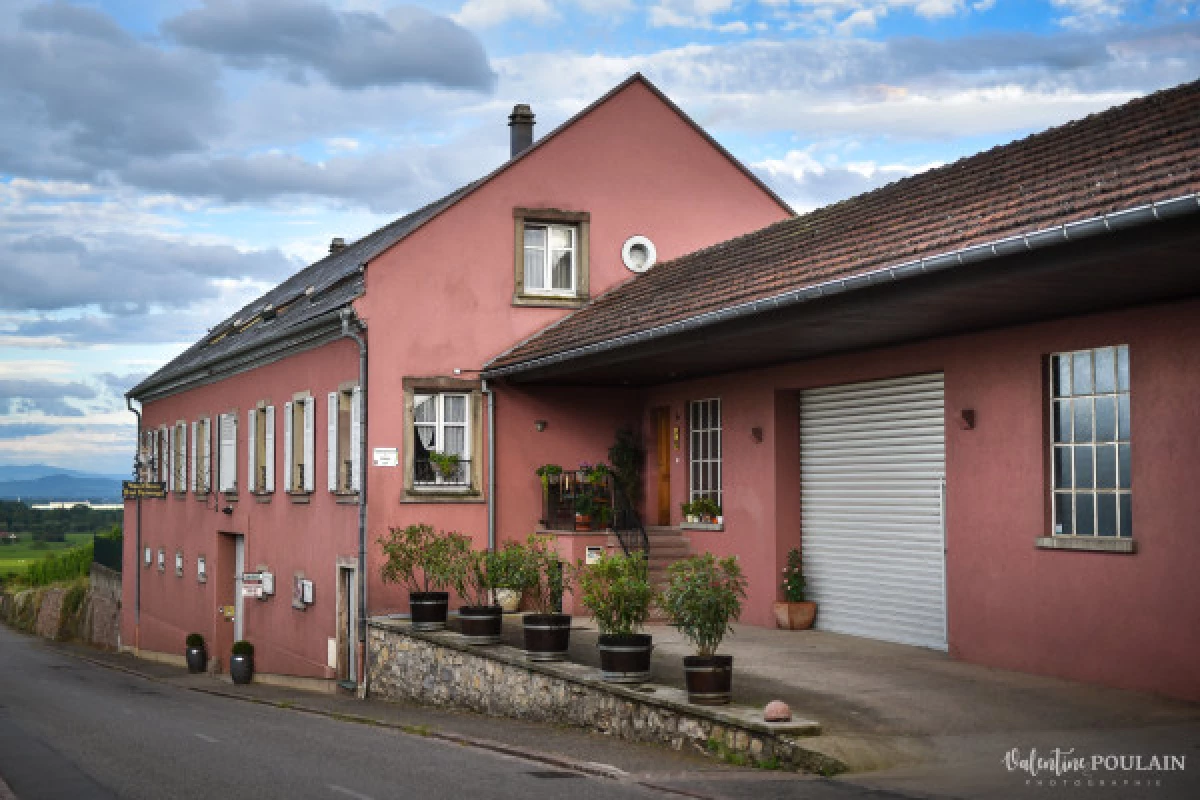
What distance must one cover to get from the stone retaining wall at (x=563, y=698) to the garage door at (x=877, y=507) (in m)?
4.25

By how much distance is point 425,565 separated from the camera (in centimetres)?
2042

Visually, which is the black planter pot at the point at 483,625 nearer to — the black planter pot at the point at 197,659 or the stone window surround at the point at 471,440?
the stone window surround at the point at 471,440

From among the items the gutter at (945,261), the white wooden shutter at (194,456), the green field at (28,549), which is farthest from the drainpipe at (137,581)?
the green field at (28,549)

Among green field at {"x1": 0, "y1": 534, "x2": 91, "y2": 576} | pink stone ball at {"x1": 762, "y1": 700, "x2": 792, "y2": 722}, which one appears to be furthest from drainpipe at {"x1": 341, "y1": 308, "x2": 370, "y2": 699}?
green field at {"x1": 0, "y1": 534, "x2": 91, "y2": 576}

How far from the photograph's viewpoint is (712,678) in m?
12.0

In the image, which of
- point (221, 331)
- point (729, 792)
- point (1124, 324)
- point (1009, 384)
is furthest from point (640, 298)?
point (221, 331)

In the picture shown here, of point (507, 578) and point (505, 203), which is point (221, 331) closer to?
point (505, 203)

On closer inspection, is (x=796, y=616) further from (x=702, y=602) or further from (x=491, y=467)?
(x=702, y=602)

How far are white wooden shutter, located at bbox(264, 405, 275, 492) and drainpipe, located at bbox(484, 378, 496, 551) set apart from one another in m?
6.67

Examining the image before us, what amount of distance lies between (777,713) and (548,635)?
15.6 feet

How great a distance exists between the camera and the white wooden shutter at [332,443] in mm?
23344

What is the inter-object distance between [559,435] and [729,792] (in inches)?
515

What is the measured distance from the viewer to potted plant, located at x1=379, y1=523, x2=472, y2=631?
755 inches

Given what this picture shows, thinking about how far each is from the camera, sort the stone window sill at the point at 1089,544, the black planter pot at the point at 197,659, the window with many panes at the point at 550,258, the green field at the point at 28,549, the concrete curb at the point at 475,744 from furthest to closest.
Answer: the green field at the point at 28,549 < the black planter pot at the point at 197,659 < the window with many panes at the point at 550,258 < the stone window sill at the point at 1089,544 < the concrete curb at the point at 475,744
